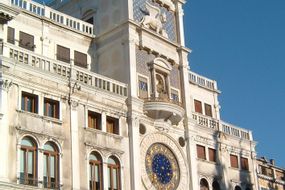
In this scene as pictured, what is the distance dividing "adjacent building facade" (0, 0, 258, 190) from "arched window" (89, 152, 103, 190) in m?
0.08

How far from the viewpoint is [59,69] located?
30.9 m

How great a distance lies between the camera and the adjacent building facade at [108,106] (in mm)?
28250

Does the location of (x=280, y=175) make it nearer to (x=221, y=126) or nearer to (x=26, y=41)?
(x=221, y=126)

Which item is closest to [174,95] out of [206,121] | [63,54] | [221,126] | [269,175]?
[206,121]

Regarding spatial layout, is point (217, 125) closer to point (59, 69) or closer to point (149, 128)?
point (149, 128)

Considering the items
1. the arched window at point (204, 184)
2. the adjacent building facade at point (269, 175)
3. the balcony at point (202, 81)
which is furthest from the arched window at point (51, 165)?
the adjacent building facade at point (269, 175)

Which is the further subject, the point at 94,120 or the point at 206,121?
the point at 206,121

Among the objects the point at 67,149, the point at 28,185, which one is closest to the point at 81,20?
the point at 67,149

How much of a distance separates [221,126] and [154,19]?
9877 mm

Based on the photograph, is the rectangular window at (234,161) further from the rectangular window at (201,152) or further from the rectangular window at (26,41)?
the rectangular window at (26,41)

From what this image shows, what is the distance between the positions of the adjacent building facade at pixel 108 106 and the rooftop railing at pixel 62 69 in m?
0.06

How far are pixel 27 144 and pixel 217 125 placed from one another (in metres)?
18.0

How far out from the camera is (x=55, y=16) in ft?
116

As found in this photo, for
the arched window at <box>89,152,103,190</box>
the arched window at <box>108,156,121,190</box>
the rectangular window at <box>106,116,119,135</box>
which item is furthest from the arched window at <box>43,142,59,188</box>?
the rectangular window at <box>106,116,119,135</box>
